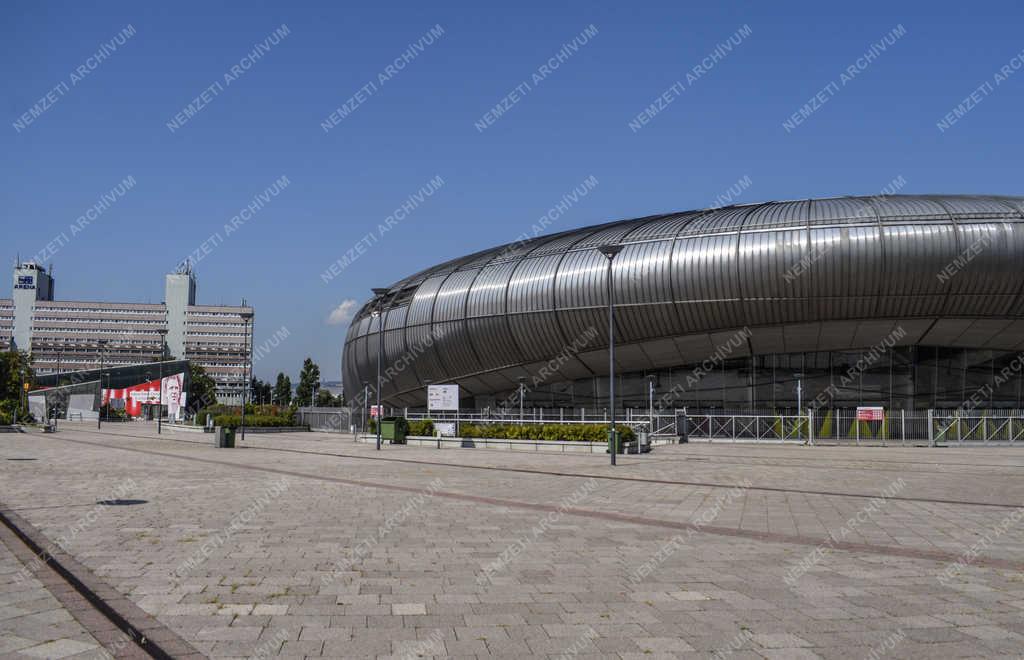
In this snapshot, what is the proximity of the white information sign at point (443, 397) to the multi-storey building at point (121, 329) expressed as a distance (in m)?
141

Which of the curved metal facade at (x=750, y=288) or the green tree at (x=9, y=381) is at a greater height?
the curved metal facade at (x=750, y=288)

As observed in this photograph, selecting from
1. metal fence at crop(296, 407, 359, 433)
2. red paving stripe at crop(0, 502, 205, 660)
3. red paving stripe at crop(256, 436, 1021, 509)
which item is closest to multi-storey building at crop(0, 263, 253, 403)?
metal fence at crop(296, 407, 359, 433)

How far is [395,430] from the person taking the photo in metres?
40.5

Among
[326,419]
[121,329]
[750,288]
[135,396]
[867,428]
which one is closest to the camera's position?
[867,428]

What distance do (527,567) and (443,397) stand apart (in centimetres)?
3312

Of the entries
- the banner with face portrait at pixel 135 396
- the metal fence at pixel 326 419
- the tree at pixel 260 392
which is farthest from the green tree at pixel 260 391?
the metal fence at pixel 326 419

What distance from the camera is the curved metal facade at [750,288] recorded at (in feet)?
141

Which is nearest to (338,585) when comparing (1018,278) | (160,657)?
(160,657)

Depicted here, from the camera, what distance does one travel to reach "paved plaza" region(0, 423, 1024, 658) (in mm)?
6281

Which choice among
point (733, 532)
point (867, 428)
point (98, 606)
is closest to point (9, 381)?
point (867, 428)

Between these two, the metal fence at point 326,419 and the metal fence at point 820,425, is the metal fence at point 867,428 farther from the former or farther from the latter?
the metal fence at point 326,419

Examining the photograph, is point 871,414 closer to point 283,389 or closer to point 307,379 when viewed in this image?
point 307,379

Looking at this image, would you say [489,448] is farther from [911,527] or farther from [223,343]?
[223,343]

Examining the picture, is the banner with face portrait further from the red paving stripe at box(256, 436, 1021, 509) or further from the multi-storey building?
the multi-storey building
